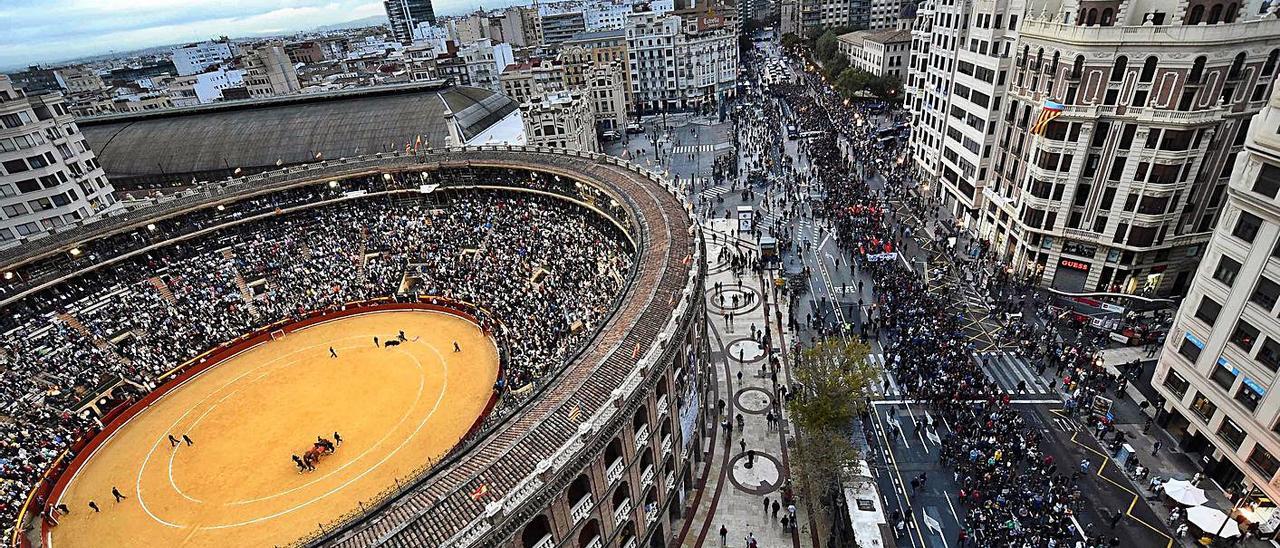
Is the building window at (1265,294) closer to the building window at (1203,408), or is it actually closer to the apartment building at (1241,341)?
the apartment building at (1241,341)

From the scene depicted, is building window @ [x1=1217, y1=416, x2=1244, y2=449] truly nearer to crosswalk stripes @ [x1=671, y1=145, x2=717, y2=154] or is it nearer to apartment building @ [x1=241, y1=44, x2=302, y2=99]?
crosswalk stripes @ [x1=671, y1=145, x2=717, y2=154]

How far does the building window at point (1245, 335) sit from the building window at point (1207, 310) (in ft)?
5.24

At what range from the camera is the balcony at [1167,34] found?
A: 41.2 meters

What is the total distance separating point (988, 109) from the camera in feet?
196

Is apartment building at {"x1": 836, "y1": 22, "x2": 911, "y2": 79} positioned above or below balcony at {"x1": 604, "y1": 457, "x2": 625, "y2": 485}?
above

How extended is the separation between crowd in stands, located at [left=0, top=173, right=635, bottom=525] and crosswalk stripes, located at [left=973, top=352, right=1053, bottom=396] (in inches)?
1145

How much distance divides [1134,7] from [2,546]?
87.7m

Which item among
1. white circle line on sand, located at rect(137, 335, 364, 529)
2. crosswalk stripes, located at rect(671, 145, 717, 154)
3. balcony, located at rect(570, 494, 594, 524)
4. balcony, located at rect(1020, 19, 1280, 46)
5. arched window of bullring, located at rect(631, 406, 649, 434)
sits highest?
balcony, located at rect(1020, 19, 1280, 46)

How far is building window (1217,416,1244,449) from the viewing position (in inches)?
1272

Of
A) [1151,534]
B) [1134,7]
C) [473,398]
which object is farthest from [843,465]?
[1134,7]

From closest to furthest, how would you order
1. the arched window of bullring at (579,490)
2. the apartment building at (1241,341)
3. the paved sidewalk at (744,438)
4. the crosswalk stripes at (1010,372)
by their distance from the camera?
the arched window of bullring at (579,490) < the apartment building at (1241,341) < the paved sidewalk at (744,438) < the crosswalk stripes at (1010,372)

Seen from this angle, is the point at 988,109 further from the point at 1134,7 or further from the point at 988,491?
the point at 988,491

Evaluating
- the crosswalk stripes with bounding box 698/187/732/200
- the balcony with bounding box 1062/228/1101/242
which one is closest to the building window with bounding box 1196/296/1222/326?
the balcony with bounding box 1062/228/1101/242

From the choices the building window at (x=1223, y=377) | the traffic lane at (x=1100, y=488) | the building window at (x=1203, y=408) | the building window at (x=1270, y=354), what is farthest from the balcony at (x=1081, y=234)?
the building window at (x=1270, y=354)
